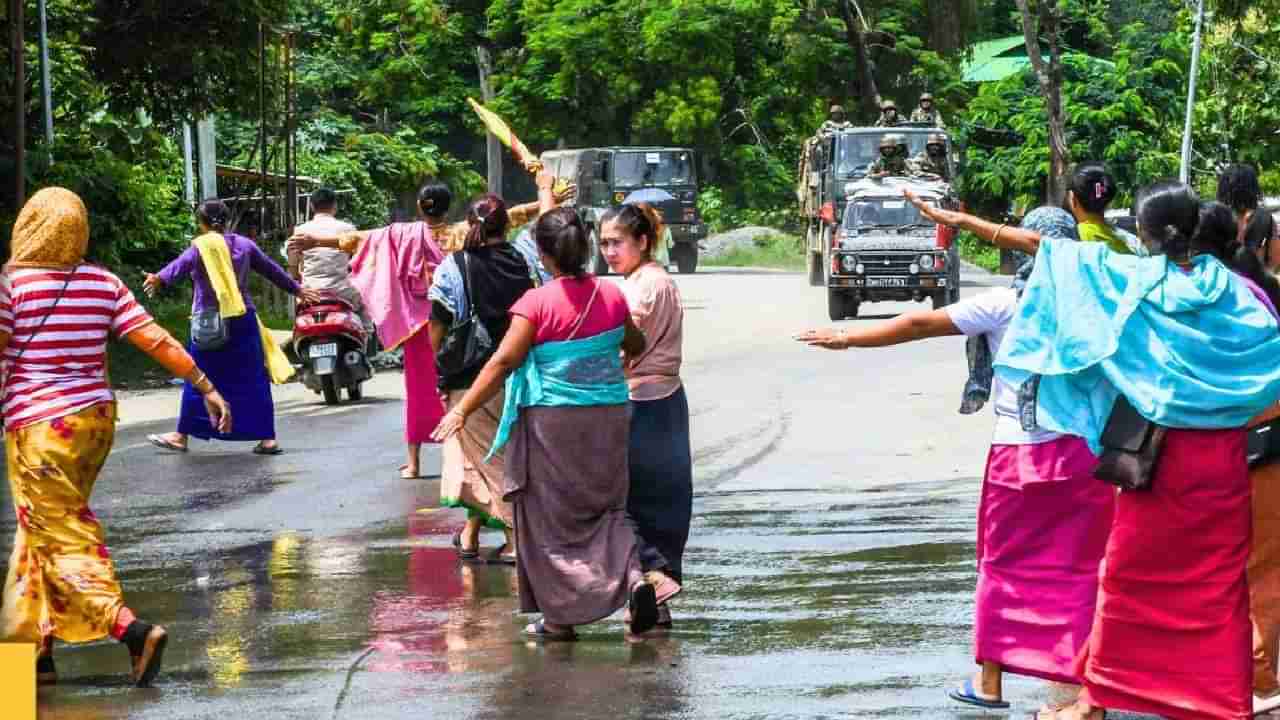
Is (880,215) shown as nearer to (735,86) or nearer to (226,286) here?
(226,286)

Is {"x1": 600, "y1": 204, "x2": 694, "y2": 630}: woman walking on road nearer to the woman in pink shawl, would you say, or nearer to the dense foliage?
the woman in pink shawl

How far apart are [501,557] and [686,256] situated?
120 ft

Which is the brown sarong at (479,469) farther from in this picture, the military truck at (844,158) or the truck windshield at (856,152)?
the truck windshield at (856,152)

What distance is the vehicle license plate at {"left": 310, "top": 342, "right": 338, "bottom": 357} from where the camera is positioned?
60.7ft

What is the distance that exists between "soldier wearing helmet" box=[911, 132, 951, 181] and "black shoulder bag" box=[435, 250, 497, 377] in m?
23.8

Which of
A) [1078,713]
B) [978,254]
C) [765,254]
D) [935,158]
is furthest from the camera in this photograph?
[765,254]

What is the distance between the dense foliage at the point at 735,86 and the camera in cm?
4712

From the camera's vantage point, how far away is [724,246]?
184ft

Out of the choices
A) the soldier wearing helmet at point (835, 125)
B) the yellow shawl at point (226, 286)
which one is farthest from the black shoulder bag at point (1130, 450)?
the soldier wearing helmet at point (835, 125)

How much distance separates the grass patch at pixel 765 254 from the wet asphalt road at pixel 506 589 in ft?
119

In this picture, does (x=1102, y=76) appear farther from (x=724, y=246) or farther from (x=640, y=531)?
(x=640, y=531)

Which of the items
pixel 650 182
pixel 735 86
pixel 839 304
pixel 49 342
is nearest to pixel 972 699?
pixel 49 342

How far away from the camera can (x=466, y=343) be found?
10.0 m

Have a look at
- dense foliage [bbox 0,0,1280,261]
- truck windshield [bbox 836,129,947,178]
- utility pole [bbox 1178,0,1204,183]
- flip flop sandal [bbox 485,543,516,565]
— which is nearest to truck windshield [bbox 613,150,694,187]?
dense foliage [bbox 0,0,1280,261]
